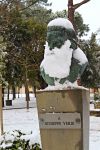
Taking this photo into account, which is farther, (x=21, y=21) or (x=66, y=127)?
(x=21, y=21)

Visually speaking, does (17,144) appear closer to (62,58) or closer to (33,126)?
(62,58)

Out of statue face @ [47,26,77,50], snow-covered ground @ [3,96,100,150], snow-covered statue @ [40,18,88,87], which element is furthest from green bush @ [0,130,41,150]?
statue face @ [47,26,77,50]

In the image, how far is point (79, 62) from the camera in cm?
680

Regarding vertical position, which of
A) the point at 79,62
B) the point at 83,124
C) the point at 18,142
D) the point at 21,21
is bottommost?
the point at 18,142

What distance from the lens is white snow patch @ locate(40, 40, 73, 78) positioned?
22.1ft

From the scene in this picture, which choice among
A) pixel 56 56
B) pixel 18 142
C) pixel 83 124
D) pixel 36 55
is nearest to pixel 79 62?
pixel 56 56

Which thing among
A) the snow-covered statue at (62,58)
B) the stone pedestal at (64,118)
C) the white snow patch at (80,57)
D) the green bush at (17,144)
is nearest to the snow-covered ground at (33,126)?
the green bush at (17,144)

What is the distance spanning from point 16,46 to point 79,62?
28.6 meters

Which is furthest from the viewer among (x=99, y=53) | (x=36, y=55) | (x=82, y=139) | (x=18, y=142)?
(x=99, y=53)

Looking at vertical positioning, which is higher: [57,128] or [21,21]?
[21,21]

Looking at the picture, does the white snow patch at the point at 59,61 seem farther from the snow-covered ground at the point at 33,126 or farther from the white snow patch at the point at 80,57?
the snow-covered ground at the point at 33,126

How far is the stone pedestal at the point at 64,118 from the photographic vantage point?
648 centimetres

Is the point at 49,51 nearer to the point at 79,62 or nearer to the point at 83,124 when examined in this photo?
the point at 79,62

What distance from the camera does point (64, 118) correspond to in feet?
21.4
